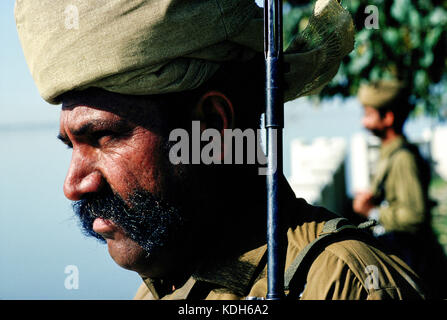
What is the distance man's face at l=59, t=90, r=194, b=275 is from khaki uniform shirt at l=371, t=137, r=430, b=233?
12.8 feet

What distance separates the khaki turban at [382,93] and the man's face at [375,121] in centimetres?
5

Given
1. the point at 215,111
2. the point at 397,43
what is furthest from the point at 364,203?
the point at 215,111

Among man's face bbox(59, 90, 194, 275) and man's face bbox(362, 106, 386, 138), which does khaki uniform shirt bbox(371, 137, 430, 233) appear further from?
man's face bbox(59, 90, 194, 275)

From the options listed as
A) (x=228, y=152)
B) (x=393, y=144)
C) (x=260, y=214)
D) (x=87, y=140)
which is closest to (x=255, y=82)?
(x=228, y=152)

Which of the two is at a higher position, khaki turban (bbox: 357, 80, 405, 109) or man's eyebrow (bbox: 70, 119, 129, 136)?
khaki turban (bbox: 357, 80, 405, 109)

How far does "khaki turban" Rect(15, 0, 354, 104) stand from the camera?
1980 millimetres

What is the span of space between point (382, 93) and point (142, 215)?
4419 mm

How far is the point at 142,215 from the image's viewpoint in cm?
202

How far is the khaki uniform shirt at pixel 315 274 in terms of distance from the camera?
1811 millimetres

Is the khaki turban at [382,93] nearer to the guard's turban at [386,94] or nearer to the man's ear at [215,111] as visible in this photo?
the guard's turban at [386,94]

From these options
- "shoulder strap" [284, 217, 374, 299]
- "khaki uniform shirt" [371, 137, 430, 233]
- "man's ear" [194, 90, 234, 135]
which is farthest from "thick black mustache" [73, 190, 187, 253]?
"khaki uniform shirt" [371, 137, 430, 233]

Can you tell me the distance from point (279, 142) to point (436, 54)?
15.3 feet

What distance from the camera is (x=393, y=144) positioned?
5934 mm
